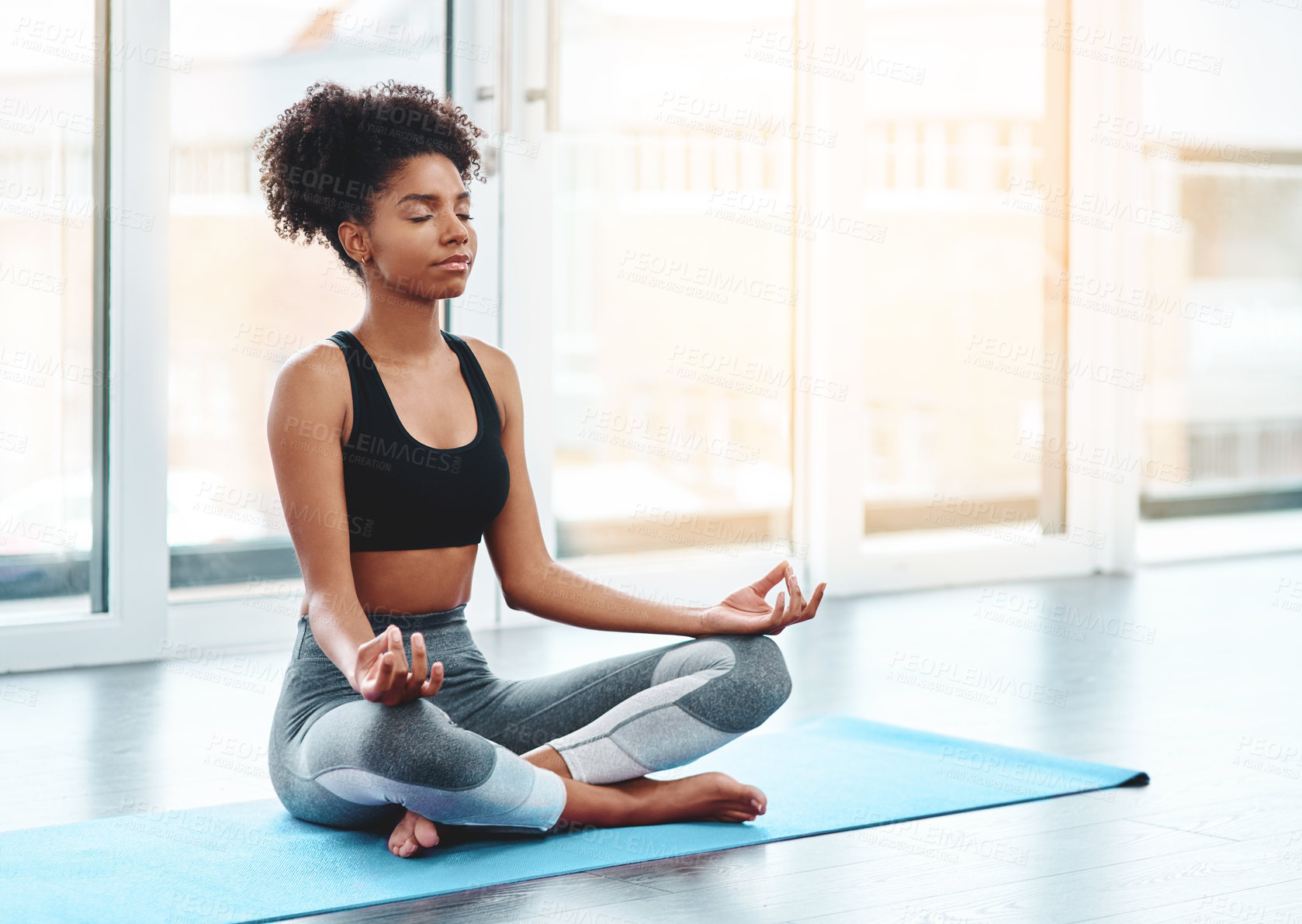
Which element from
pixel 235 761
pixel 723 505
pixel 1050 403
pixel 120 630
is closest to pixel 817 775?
pixel 235 761

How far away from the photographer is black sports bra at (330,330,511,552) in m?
1.83

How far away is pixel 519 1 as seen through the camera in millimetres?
3596

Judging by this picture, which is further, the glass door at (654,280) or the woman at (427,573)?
the glass door at (654,280)

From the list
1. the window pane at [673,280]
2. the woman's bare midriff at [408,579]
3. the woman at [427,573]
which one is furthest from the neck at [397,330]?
the window pane at [673,280]

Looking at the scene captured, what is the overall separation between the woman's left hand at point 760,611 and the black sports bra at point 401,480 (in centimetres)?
32

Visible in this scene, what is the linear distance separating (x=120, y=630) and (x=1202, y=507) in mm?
3982

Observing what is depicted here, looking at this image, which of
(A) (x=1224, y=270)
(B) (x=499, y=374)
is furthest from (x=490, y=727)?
(A) (x=1224, y=270)

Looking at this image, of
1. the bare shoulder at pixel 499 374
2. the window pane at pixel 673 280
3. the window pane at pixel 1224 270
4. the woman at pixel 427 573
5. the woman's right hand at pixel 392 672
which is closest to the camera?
the woman's right hand at pixel 392 672

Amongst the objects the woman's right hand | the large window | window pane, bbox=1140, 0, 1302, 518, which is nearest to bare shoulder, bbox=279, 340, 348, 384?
the woman's right hand

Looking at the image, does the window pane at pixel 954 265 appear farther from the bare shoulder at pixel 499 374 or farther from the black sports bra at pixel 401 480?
the black sports bra at pixel 401 480

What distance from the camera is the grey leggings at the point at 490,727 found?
166 centimetres

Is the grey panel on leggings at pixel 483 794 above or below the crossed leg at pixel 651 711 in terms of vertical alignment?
below

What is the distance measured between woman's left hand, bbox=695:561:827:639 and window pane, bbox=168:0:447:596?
1732 millimetres

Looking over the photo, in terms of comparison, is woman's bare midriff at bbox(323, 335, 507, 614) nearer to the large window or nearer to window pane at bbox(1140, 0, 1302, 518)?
the large window
